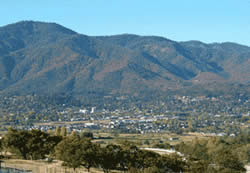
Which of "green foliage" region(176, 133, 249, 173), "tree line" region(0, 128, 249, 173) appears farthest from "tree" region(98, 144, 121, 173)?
"green foliage" region(176, 133, 249, 173)

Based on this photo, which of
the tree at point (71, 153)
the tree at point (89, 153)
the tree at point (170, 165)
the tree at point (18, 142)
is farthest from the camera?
the tree at point (18, 142)

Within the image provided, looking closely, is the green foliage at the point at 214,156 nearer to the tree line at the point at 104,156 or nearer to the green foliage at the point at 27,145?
the tree line at the point at 104,156

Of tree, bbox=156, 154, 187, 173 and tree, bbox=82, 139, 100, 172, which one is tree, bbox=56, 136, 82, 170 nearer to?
tree, bbox=82, 139, 100, 172

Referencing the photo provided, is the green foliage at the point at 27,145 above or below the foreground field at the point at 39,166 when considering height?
above

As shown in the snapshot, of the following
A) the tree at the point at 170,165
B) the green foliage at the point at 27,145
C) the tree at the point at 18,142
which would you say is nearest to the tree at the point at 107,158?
the tree at the point at 170,165

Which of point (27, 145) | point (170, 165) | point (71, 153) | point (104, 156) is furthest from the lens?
point (27, 145)

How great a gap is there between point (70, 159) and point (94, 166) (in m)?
6.84

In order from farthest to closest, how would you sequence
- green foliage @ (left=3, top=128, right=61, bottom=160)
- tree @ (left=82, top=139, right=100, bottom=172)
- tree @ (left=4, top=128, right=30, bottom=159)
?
tree @ (left=4, top=128, right=30, bottom=159), green foliage @ (left=3, top=128, right=61, bottom=160), tree @ (left=82, top=139, right=100, bottom=172)

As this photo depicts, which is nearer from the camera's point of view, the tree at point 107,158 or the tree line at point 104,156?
the tree line at point 104,156

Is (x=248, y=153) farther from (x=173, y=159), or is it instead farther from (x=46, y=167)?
(x=46, y=167)

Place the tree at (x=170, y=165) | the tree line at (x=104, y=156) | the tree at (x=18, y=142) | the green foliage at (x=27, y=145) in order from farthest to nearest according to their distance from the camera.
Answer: the tree at (x=18, y=142), the green foliage at (x=27, y=145), the tree line at (x=104, y=156), the tree at (x=170, y=165)

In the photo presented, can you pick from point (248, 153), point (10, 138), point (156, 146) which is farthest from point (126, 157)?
point (156, 146)

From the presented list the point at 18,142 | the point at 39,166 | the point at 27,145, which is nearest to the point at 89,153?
the point at 39,166

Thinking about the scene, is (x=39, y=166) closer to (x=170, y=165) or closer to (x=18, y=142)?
(x=18, y=142)
